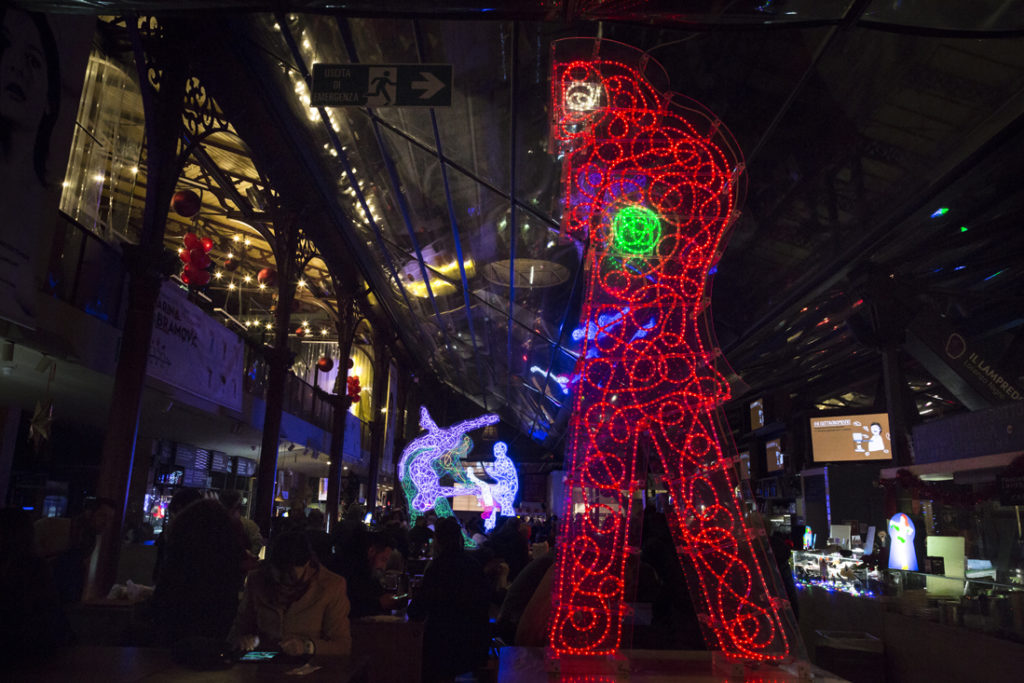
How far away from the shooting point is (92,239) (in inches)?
271

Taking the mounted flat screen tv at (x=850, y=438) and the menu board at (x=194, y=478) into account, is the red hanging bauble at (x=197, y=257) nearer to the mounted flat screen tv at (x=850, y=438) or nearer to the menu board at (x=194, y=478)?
the menu board at (x=194, y=478)

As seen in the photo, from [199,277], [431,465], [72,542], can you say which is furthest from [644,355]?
[431,465]

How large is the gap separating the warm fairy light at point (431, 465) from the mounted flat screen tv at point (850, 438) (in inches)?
224

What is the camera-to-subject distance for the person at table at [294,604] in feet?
10.3

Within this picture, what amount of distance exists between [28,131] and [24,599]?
3108mm

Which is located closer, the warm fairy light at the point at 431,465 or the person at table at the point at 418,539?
the person at table at the point at 418,539

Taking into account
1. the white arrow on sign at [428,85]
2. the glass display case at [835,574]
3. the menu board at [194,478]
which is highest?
the white arrow on sign at [428,85]

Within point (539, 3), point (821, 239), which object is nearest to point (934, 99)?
point (821, 239)

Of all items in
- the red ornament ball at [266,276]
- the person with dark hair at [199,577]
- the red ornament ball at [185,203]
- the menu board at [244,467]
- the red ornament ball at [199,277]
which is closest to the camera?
the person with dark hair at [199,577]

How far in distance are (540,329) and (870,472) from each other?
6110mm

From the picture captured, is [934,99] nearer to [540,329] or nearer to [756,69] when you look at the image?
[756,69]

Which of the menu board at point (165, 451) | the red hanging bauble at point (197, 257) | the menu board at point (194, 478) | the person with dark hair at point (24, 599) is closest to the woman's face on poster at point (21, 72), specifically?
the person with dark hair at point (24, 599)

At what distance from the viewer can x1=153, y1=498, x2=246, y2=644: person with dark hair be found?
10.6ft

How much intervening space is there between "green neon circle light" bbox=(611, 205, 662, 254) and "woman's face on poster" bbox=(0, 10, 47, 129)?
3637mm
